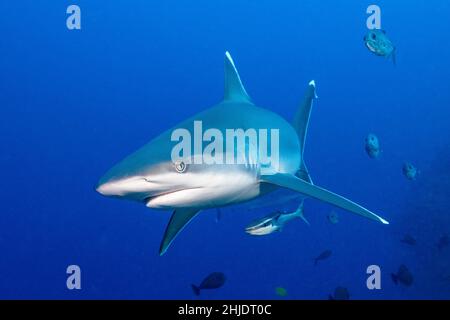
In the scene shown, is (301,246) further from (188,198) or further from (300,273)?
(188,198)

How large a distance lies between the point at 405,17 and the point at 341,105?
54.4 feet

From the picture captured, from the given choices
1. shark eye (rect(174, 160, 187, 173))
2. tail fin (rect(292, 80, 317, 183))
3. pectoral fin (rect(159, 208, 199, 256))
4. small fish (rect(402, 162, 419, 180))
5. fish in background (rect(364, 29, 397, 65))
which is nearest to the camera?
shark eye (rect(174, 160, 187, 173))

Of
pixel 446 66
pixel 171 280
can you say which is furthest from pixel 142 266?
pixel 446 66

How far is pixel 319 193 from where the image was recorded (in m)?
3.52

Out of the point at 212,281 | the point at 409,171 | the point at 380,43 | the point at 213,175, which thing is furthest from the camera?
the point at 409,171

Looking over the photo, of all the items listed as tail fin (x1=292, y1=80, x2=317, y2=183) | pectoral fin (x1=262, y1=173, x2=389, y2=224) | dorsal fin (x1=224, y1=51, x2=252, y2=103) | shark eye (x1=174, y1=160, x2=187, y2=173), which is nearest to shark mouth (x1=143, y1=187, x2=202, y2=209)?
shark eye (x1=174, y1=160, x2=187, y2=173)

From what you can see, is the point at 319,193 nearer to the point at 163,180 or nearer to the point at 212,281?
the point at 163,180

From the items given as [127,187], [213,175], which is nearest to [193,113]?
[213,175]

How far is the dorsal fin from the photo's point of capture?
507 centimetres

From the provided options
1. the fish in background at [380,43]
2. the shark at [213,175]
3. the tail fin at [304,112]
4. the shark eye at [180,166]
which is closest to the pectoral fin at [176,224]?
the shark at [213,175]

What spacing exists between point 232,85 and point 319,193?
213 cm

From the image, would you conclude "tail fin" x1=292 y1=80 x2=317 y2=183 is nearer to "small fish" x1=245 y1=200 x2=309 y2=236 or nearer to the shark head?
"small fish" x1=245 y1=200 x2=309 y2=236

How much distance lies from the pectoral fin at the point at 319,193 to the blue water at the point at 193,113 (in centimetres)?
1640

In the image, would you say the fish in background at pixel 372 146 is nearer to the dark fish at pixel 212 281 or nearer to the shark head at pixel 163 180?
the dark fish at pixel 212 281
